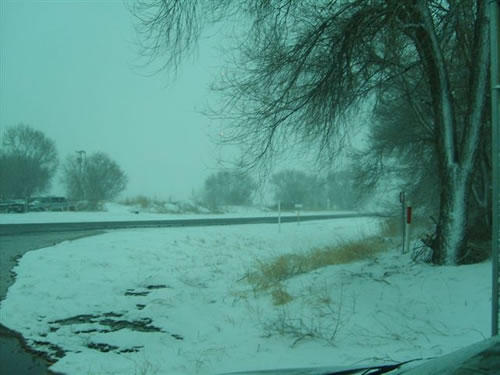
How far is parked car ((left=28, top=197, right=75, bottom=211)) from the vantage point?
31.6 metres

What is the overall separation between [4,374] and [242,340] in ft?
7.73

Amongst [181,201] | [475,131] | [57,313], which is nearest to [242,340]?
[57,313]

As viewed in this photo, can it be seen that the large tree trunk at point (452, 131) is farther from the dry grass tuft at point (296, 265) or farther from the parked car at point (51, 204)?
the parked car at point (51, 204)

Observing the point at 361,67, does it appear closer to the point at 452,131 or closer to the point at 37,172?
the point at 452,131

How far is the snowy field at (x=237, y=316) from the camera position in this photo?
4.15m

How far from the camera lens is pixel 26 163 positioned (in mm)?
19578

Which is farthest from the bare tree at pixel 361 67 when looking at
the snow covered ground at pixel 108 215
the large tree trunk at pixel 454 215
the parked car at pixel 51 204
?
the parked car at pixel 51 204

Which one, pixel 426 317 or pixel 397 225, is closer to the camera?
pixel 426 317

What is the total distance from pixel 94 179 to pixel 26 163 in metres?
18.8

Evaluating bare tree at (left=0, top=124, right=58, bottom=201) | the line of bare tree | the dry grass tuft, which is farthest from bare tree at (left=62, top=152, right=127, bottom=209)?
the dry grass tuft

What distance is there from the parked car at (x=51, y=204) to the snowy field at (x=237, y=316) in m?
25.6

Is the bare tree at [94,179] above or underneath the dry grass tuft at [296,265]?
above

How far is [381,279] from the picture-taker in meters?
6.59

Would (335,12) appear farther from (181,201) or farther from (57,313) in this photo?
(181,201)
